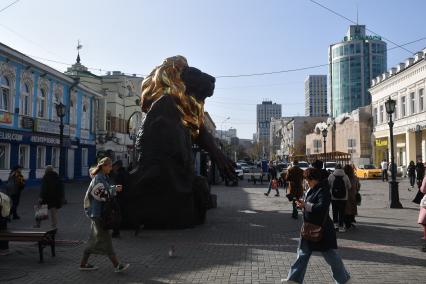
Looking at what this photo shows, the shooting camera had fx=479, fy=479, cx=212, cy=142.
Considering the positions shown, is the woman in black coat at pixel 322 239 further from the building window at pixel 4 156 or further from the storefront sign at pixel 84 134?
the storefront sign at pixel 84 134

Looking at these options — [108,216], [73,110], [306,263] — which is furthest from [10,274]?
[73,110]

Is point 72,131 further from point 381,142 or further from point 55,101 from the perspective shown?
point 381,142

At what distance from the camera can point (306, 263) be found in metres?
6.17

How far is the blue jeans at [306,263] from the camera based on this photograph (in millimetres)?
6020

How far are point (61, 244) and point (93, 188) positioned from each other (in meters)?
3.21

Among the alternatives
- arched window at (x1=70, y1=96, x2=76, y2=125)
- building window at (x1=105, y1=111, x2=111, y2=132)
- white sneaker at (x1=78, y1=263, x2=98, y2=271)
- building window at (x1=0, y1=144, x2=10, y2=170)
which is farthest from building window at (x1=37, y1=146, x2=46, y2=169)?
white sneaker at (x1=78, y1=263, x2=98, y2=271)

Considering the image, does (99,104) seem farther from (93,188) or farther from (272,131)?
(272,131)

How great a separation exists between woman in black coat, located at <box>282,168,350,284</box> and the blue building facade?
22825 mm

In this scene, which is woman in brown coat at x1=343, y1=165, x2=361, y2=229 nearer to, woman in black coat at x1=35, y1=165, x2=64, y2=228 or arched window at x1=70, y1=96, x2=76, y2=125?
woman in black coat at x1=35, y1=165, x2=64, y2=228

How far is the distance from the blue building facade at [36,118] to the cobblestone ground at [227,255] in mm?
14450

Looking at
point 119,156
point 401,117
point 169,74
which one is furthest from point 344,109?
point 169,74

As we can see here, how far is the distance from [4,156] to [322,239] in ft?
79.9

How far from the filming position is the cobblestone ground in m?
7.42

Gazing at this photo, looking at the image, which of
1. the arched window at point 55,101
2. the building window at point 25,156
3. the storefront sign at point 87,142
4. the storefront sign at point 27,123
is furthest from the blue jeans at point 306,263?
the storefront sign at point 87,142
